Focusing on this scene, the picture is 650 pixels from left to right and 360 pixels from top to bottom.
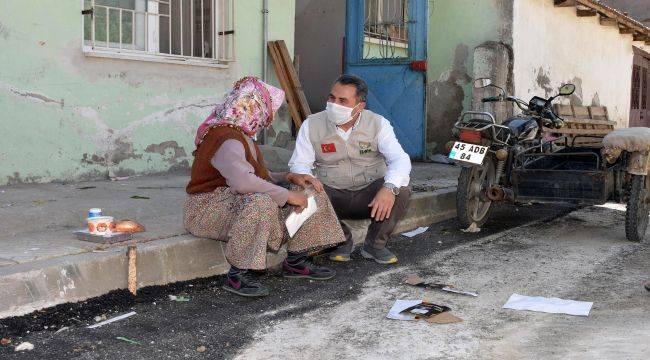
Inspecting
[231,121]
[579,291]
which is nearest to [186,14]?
[231,121]

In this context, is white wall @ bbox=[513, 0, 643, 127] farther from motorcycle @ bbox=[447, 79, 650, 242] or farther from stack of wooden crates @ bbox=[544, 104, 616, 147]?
motorcycle @ bbox=[447, 79, 650, 242]

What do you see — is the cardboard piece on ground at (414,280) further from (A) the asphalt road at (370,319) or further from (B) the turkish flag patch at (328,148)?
(B) the turkish flag patch at (328,148)

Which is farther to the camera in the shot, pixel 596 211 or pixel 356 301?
pixel 596 211

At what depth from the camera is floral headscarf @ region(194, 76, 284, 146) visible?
400 centimetres

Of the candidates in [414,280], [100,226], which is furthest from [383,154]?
[100,226]

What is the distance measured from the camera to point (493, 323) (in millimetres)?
3568

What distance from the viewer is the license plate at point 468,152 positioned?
18.7 ft

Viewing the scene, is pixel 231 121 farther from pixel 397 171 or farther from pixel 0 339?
pixel 0 339

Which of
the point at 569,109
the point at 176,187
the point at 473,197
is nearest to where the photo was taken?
the point at 473,197

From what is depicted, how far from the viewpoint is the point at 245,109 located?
13.2 ft

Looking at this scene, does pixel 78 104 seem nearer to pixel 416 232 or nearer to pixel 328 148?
pixel 328 148

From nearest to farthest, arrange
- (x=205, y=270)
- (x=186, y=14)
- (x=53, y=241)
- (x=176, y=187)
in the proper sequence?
(x=53, y=241), (x=205, y=270), (x=176, y=187), (x=186, y=14)

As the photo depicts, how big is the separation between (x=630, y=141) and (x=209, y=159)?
3.42 meters

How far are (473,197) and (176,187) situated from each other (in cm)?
276
